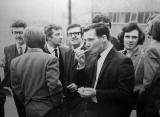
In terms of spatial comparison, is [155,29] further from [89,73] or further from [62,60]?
[62,60]

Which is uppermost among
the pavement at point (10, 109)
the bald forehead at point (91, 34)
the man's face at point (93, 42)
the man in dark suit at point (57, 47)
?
the bald forehead at point (91, 34)

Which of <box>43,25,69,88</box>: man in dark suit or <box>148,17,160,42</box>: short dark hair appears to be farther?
<box>43,25,69,88</box>: man in dark suit

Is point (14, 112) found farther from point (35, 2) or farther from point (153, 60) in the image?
point (153, 60)

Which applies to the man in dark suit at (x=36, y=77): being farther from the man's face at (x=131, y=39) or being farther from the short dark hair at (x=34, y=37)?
the man's face at (x=131, y=39)

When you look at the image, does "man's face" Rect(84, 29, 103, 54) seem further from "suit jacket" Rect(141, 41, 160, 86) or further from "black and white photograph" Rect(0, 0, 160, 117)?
"suit jacket" Rect(141, 41, 160, 86)

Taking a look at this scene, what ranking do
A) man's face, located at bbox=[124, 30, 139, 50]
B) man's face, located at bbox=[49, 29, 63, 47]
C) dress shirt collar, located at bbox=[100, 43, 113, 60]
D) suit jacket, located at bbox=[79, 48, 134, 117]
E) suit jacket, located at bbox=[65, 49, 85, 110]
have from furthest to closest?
man's face, located at bbox=[49, 29, 63, 47]
suit jacket, located at bbox=[65, 49, 85, 110]
man's face, located at bbox=[124, 30, 139, 50]
dress shirt collar, located at bbox=[100, 43, 113, 60]
suit jacket, located at bbox=[79, 48, 134, 117]

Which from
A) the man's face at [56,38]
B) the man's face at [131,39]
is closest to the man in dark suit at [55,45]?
the man's face at [56,38]

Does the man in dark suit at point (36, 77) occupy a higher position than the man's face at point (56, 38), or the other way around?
the man's face at point (56, 38)

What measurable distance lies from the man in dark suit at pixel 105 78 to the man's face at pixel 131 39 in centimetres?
64

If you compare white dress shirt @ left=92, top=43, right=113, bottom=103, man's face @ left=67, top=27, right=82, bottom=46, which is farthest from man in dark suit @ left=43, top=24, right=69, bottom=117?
white dress shirt @ left=92, top=43, right=113, bottom=103

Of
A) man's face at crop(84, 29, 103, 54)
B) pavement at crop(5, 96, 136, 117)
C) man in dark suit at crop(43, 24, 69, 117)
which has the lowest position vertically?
pavement at crop(5, 96, 136, 117)

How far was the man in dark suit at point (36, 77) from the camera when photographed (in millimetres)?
2689

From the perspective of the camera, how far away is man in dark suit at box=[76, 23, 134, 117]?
2.35 meters

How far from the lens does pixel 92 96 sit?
2439 millimetres
